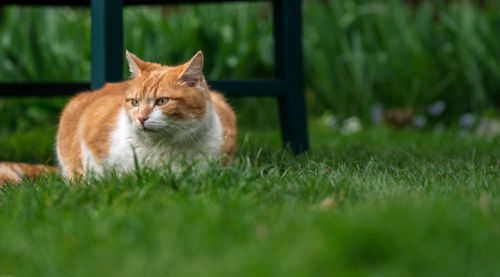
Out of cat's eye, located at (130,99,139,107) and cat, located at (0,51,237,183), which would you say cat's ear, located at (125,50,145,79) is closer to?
cat, located at (0,51,237,183)

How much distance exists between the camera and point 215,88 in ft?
9.59

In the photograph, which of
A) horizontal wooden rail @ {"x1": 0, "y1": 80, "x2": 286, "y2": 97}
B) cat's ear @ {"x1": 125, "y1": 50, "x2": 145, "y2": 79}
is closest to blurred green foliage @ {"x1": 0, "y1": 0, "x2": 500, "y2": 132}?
horizontal wooden rail @ {"x1": 0, "y1": 80, "x2": 286, "y2": 97}

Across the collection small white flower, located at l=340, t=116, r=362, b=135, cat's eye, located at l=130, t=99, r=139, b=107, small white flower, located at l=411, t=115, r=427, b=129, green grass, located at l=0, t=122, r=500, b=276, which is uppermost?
cat's eye, located at l=130, t=99, r=139, b=107

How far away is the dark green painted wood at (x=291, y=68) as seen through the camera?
10.1 feet

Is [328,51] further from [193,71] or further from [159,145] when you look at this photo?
[159,145]

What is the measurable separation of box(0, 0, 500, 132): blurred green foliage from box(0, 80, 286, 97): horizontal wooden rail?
1.33 m

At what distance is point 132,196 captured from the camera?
5.67ft

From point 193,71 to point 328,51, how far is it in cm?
279

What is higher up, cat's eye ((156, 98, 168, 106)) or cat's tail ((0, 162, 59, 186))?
cat's eye ((156, 98, 168, 106))

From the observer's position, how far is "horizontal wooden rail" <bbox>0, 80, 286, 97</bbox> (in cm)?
294

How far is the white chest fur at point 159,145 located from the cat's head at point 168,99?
23 mm

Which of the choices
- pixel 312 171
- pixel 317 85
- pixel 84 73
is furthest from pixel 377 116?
pixel 312 171

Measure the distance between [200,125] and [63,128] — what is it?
0.76 m

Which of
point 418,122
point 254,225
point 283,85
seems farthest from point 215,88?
point 418,122
